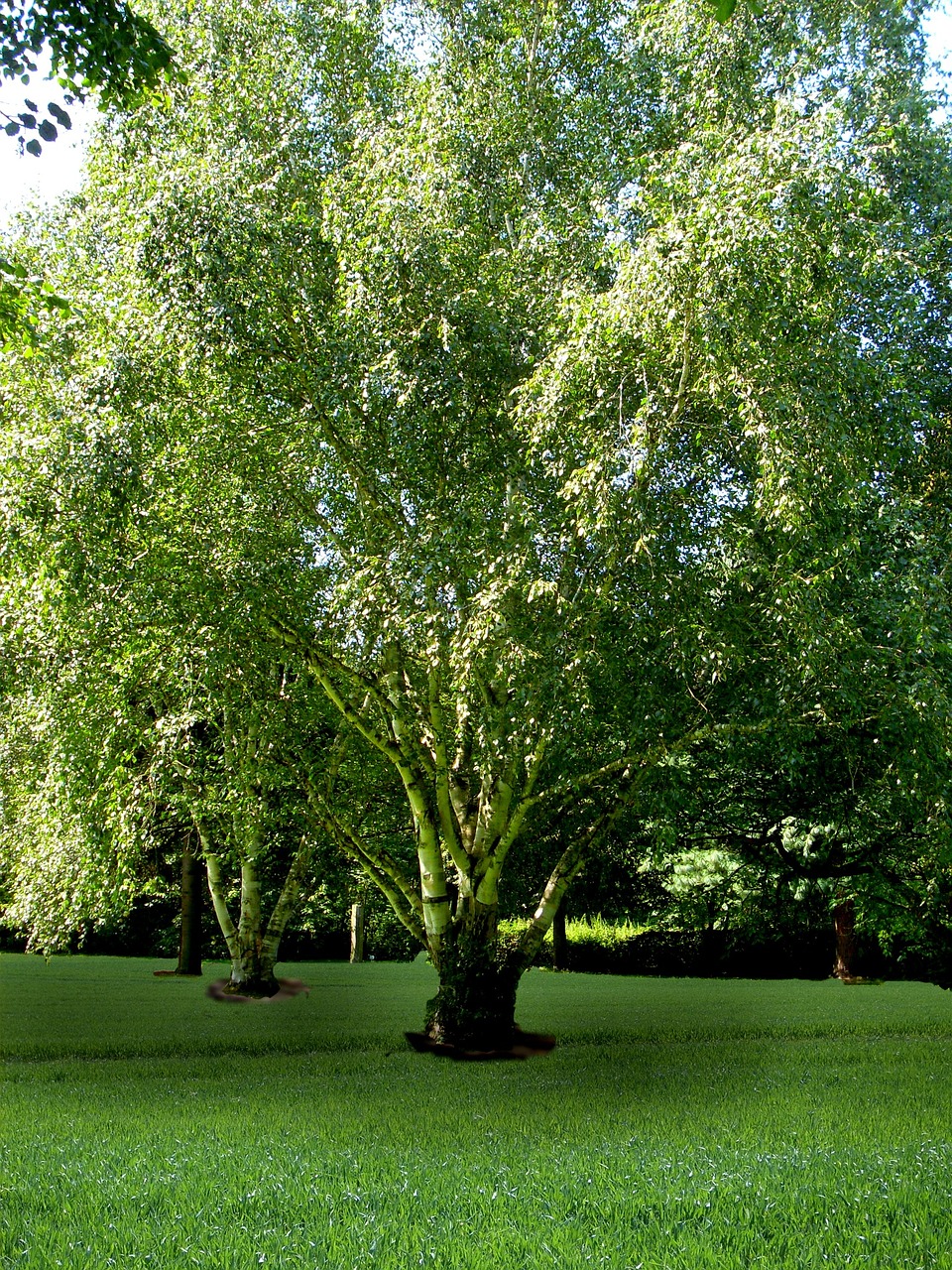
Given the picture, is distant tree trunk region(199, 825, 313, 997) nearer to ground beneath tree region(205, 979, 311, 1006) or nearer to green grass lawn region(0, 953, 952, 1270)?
ground beneath tree region(205, 979, 311, 1006)

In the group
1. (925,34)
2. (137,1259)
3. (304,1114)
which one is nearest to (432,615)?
(304,1114)

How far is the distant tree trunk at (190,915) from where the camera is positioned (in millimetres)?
27312

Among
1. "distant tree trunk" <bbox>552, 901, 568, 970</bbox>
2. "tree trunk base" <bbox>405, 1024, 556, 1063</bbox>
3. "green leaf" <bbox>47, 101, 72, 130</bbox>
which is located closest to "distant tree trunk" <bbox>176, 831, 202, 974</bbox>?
"distant tree trunk" <bbox>552, 901, 568, 970</bbox>

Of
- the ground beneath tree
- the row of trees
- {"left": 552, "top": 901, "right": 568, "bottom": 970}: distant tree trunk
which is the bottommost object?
the ground beneath tree

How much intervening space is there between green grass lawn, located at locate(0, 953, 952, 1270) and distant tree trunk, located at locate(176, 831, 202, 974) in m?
10.5

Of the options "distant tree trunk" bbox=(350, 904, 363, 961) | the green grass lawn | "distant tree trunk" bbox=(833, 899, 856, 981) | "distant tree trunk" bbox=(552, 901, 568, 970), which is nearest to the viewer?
the green grass lawn

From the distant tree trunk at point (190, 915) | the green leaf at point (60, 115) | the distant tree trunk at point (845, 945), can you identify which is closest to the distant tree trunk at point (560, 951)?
the distant tree trunk at point (845, 945)

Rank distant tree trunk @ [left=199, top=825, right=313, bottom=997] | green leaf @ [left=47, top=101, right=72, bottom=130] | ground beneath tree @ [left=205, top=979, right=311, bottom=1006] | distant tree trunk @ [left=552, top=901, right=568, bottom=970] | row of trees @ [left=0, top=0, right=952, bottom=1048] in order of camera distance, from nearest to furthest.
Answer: green leaf @ [left=47, top=101, right=72, bottom=130]
row of trees @ [left=0, top=0, right=952, bottom=1048]
distant tree trunk @ [left=199, top=825, right=313, bottom=997]
ground beneath tree @ [left=205, top=979, right=311, bottom=1006]
distant tree trunk @ [left=552, top=901, right=568, bottom=970]

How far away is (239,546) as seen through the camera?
12328 mm

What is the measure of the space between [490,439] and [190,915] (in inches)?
788

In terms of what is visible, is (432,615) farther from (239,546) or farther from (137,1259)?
(137,1259)

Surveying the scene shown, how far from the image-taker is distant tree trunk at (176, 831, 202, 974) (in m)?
27.3

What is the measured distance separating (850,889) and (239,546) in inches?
610

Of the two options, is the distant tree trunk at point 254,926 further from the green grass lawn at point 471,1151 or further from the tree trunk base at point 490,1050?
the tree trunk base at point 490,1050
